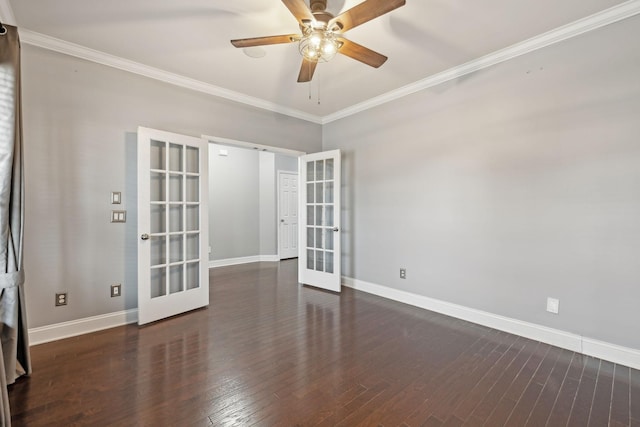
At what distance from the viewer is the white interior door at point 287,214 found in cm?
678

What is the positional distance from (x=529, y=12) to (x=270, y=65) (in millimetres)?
2326

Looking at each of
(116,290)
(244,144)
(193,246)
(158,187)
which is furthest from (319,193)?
(116,290)

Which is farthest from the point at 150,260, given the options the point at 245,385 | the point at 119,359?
the point at 245,385

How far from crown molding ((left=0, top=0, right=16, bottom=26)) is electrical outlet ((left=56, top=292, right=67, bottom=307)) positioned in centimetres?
232

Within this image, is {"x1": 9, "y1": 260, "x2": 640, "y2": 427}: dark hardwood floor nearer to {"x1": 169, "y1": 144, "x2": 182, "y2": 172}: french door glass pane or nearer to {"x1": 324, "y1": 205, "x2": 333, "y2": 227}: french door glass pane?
{"x1": 324, "y1": 205, "x2": 333, "y2": 227}: french door glass pane

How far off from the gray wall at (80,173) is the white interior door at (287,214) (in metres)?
3.60

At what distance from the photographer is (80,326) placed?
2.79m

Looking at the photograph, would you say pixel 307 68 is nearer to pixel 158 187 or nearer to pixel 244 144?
pixel 244 144

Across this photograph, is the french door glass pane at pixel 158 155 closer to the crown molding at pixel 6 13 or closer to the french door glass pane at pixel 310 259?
the crown molding at pixel 6 13

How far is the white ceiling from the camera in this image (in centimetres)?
219

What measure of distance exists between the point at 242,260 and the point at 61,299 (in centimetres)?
369

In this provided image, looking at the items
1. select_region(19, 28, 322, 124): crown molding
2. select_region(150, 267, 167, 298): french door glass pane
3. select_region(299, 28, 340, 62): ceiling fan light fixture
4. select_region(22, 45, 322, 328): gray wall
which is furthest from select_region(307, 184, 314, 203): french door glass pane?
select_region(299, 28, 340, 62): ceiling fan light fixture

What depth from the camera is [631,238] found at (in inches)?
87.8

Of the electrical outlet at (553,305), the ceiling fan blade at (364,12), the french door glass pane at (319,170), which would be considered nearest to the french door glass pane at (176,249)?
the french door glass pane at (319,170)
